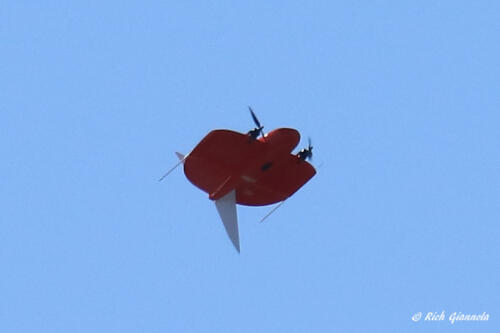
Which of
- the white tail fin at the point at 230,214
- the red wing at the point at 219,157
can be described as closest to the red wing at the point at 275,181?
the white tail fin at the point at 230,214

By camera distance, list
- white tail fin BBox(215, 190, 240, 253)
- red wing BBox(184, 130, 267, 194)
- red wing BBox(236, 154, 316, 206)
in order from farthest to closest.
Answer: red wing BBox(236, 154, 316, 206)
white tail fin BBox(215, 190, 240, 253)
red wing BBox(184, 130, 267, 194)

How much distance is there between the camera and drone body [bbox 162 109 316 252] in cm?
6431

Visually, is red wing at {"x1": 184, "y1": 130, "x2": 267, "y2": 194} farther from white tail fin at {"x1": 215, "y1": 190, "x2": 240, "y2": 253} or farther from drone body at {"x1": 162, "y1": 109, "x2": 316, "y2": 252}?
white tail fin at {"x1": 215, "y1": 190, "x2": 240, "y2": 253}

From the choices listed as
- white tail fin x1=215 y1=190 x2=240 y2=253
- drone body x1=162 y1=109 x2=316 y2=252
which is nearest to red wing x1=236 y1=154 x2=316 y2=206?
drone body x1=162 y1=109 x2=316 y2=252

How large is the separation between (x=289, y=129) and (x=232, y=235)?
6.60 meters

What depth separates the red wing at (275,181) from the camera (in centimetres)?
6600

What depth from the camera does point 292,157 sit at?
66.6m

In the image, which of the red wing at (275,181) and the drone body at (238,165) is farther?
the red wing at (275,181)

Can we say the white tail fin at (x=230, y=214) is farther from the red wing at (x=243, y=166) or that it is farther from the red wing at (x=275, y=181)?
the red wing at (x=275, y=181)

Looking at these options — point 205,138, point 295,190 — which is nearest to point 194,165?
point 205,138

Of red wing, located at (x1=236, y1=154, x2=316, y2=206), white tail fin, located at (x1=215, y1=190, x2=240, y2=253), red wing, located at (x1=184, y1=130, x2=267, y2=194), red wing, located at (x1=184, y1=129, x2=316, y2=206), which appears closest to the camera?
red wing, located at (x1=184, y1=130, x2=267, y2=194)

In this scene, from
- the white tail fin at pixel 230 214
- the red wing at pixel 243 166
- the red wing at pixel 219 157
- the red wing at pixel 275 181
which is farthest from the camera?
the red wing at pixel 275 181

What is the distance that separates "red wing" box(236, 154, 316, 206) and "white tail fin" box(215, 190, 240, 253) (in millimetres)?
822

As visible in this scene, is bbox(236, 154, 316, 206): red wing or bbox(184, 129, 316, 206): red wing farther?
bbox(236, 154, 316, 206): red wing
